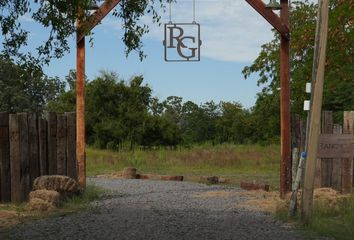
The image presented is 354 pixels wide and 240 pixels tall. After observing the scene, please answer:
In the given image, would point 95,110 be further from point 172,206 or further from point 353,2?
point 172,206

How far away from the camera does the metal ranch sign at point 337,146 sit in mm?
14523

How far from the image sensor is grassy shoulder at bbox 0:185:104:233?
10747 millimetres

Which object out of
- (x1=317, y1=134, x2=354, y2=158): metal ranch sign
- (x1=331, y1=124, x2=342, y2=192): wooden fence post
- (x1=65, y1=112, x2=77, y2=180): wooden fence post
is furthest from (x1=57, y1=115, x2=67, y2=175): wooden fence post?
(x1=331, y1=124, x2=342, y2=192): wooden fence post

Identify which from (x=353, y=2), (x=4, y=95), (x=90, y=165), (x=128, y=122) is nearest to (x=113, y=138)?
(x=128, y=122)

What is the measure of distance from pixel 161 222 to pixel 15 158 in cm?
437

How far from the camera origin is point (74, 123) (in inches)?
581

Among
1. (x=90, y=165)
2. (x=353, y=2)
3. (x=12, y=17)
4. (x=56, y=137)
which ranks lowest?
(x=90, y=165)

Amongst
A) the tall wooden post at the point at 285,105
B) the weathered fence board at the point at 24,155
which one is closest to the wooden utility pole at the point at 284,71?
the tall wooden post at the point at 285,105

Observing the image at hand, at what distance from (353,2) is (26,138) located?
47.7 ft

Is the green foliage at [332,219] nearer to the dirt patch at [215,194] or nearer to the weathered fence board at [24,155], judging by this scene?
the dirt patch at [215,194]

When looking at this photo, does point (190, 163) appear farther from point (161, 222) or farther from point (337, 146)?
point (161, 222)

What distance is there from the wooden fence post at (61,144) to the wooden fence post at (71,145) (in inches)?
5.4

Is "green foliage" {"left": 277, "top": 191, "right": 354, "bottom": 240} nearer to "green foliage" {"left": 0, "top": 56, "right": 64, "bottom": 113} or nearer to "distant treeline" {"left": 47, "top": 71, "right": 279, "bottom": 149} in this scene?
"distant treeline" {"left": 47, "top": 71, "right": 279, "bottom": 149}

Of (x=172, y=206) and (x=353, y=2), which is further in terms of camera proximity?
(x=353, y=2)
